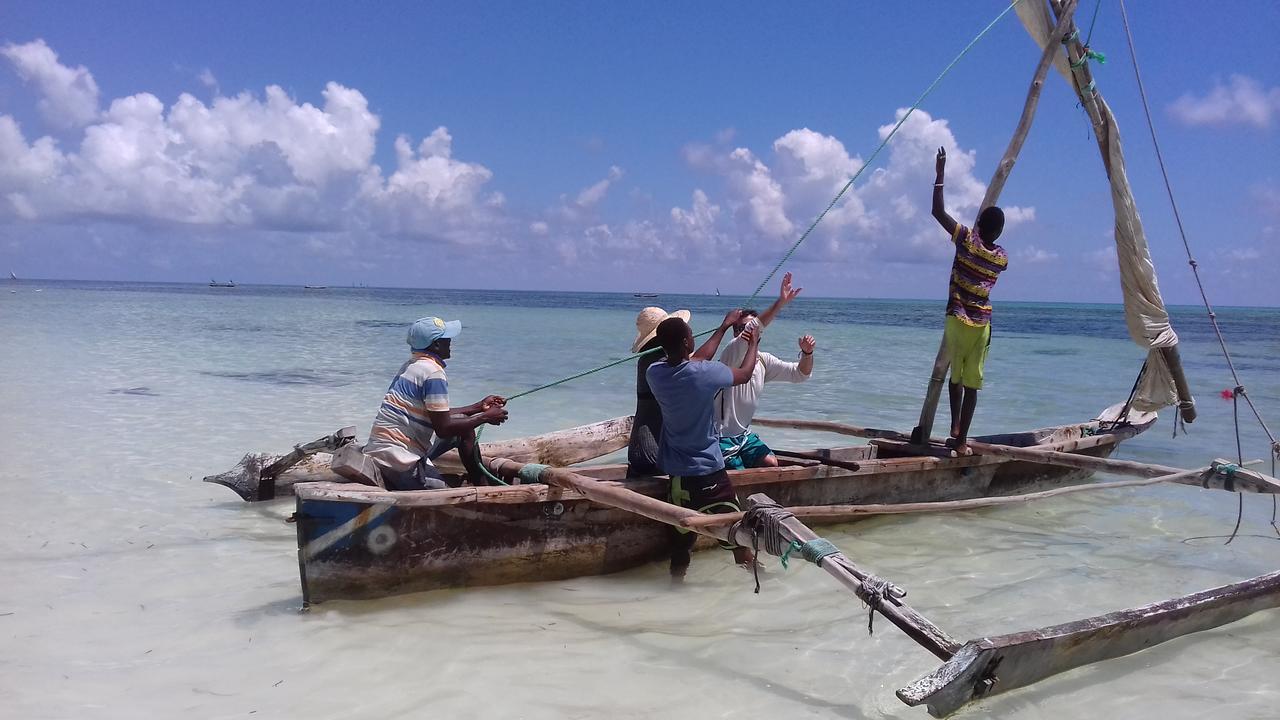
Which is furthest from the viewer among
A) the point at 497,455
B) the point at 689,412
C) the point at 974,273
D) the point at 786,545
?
the point at 497,455

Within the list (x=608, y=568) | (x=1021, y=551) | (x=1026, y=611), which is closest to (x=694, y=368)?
(x=608, y=568)

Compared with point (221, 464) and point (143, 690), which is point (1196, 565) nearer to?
point (143, 690)

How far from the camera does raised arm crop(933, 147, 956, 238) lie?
558cm

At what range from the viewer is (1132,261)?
22.0ft

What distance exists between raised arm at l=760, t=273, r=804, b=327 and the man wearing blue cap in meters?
1.79

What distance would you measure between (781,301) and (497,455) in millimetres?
2586

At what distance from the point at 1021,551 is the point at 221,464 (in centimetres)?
743

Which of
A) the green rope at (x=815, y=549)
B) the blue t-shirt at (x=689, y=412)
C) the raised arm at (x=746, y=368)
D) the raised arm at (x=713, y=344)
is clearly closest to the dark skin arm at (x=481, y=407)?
the blue t-shirt at (x=689, y=412)

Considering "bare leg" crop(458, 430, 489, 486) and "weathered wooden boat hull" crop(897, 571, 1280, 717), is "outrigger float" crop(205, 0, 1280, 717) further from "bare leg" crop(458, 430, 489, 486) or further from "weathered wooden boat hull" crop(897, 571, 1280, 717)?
"bare leg" crop(458, 430, 489, 486)

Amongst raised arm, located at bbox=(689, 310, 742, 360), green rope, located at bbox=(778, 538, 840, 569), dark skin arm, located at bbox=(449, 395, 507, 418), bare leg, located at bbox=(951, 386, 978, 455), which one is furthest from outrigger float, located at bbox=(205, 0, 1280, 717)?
raised arm, located at bbox=(689, 310, 742, 360)

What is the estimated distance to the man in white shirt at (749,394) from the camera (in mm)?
5090

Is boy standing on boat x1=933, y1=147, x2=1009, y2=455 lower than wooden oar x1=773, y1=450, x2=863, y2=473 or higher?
higher

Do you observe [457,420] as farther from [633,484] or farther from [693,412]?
[693,412]

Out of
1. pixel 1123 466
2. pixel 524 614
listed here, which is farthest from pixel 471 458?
pixel 1123 466
